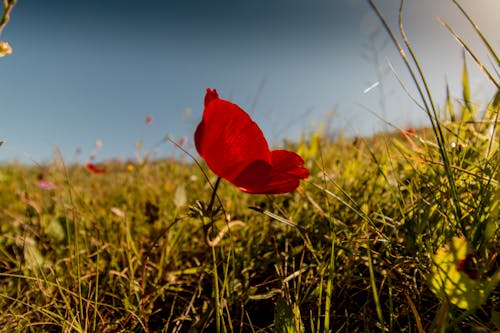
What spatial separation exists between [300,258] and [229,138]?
1.86 feet

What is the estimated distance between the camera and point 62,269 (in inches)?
47.7

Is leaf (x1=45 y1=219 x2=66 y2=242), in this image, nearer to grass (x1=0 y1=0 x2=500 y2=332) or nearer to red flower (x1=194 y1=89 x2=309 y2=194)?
grass (x1=0 y1=0 x2=500 y2=332)

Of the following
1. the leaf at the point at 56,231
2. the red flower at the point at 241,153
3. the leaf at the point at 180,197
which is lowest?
the leaf at the point at 56,231

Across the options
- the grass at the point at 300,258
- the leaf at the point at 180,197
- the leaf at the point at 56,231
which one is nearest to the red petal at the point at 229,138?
the grass at the point at 300,258

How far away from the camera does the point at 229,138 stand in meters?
0.73

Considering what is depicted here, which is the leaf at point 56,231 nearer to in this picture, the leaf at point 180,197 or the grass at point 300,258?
the grass at point 300,258

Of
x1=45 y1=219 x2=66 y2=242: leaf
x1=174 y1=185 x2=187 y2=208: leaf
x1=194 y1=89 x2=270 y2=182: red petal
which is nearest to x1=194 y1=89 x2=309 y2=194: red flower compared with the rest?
x1=194 y1=89 x2=270 y2=182: red petal

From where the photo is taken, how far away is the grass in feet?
2.28

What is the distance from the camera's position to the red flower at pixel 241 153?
0.71m

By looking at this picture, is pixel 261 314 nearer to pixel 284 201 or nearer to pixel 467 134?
pixel 284 201

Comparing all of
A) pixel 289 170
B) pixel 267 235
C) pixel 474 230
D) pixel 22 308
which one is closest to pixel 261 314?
pixel 267 235

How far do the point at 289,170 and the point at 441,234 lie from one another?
16.3 inches

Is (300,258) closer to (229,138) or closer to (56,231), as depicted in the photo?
(229,138)

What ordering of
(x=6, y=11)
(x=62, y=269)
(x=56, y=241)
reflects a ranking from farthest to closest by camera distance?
1. (x=56, y=241)
2. (x=62, y=269)
3. (x=6, y=11)
